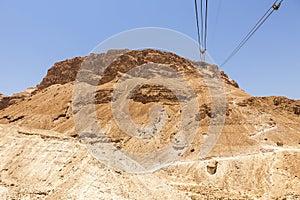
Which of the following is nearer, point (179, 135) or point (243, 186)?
point (243, 186)

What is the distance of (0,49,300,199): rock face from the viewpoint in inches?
603

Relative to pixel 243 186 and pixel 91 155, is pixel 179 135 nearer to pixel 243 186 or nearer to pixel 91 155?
pixel 243 186

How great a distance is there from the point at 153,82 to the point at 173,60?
22.6 meters

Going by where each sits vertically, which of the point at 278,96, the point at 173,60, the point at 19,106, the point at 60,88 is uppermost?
the point at 173,60

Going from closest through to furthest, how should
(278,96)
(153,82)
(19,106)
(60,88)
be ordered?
(278,96)
(153,82)
(19,106)
(60,88)

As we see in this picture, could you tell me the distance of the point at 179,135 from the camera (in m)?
44.7

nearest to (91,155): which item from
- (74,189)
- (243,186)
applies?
(74,189)

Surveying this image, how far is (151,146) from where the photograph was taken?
44.1 metres

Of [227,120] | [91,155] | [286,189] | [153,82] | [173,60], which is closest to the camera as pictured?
[91,155]

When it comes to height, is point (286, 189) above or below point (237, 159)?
below

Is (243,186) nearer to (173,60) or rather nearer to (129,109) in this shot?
(129,109)

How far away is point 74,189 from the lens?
14109mm

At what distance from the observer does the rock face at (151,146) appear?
603 inches

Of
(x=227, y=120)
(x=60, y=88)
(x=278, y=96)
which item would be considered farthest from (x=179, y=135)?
(x=60, y=88)
